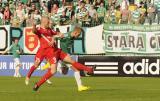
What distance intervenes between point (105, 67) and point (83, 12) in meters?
3.11

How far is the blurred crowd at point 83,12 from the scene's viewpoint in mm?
32219

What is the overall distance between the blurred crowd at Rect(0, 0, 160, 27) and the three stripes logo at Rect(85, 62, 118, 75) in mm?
2019

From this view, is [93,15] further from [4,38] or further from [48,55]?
[48,55]

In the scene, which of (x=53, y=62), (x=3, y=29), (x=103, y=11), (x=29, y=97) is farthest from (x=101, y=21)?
(x=29, y=97)

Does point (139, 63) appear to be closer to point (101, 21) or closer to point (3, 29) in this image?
point (101, 21)

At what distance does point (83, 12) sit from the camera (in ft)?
109

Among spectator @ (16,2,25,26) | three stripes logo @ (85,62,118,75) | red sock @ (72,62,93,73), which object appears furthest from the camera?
spectator @ (16,2,25,26)

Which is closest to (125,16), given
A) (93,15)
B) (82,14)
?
(93,15)

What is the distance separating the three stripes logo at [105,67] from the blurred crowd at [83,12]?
2.02 m

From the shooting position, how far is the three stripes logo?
32.5 metres

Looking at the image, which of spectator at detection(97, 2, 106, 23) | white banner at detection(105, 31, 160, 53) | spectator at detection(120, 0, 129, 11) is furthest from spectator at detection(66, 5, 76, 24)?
spectator at detection(120, 0, 129, 11)

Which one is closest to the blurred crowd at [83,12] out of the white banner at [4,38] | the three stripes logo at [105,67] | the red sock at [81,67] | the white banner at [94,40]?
the white banner at [94,40]

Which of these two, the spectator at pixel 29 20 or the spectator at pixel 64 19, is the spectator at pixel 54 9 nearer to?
the spectator at pixel 64 19

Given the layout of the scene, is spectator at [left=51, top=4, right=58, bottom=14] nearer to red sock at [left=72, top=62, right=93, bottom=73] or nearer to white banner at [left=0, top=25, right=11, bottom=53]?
white banner at [left=0, top=25, right=11, bottom=53]
